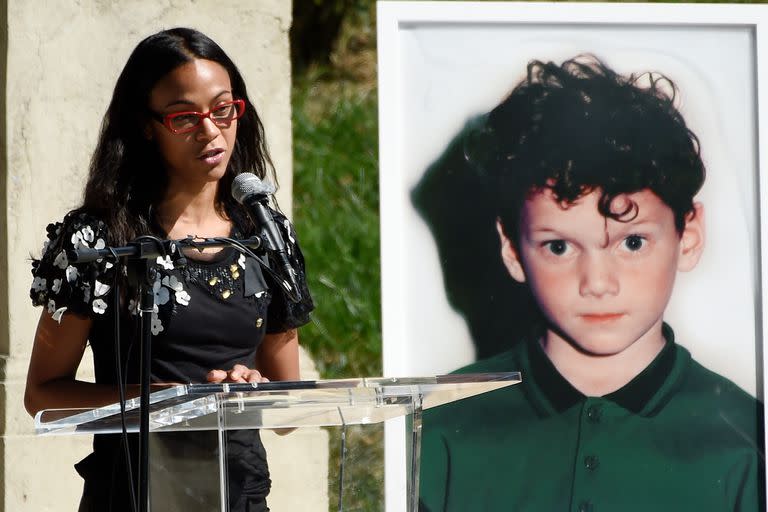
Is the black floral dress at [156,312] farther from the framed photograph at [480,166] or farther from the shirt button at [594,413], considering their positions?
the shirt button at [594,413]

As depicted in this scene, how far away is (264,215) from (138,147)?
1.80 feet

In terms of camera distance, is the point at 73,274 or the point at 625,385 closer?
the point at 73,274

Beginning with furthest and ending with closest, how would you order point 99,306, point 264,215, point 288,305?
point 288,305, point 99,306, point 264,215

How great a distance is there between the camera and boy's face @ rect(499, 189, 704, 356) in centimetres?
380

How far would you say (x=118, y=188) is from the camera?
2.61m

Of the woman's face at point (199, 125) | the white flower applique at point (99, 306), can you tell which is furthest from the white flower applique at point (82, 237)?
the woman's face at point (199, 125)

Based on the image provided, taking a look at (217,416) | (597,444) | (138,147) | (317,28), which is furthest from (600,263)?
(317,28)

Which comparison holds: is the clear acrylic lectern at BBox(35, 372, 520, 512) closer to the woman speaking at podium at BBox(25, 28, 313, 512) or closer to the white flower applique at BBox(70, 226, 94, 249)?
the woman speaking at podium at BBox(25, 28, 313, 512)

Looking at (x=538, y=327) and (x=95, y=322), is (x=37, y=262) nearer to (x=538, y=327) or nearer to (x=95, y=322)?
(x=95, y=322)

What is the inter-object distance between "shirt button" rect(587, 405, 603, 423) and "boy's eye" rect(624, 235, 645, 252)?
0.50 meters

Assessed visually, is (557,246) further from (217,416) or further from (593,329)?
(217,416)

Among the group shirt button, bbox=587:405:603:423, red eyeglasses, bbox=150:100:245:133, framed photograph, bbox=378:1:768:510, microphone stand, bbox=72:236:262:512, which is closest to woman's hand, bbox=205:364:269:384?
microphone stand, bbox=72:236:262:512

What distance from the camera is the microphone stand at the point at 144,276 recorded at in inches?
79.6

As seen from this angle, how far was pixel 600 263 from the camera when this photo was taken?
379 cm
